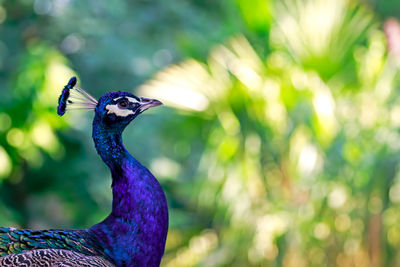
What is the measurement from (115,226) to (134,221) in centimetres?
7

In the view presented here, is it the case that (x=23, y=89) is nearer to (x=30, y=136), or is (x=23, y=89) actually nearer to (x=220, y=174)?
(x=30, y=136)

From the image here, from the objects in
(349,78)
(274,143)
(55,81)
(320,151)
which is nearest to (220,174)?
(274,143)

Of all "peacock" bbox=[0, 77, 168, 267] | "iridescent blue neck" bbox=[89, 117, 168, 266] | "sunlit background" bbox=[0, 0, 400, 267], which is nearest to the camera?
"peacock" bbox=[0, 77, 168, 267]

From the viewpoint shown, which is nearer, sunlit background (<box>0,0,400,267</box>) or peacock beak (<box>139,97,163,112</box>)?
peacock beak (<box>139,97,163,112</box>)

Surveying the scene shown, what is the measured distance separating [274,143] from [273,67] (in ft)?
1.56

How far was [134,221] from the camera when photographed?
7.04 ft

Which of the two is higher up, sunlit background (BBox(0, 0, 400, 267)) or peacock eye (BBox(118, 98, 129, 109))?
sunlit background (BBox(0, 0, 400, 267))

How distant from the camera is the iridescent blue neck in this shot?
2.13 metres

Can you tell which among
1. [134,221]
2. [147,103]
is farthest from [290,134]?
[134,221]

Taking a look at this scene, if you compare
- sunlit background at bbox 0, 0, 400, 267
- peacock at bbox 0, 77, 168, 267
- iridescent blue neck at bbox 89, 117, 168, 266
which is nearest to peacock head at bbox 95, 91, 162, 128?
peacock at bbox 0, 77, 168, 267

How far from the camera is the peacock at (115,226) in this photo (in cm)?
203

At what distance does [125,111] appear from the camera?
2.21m

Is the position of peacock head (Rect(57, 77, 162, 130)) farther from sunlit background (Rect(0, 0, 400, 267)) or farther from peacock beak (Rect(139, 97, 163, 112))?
sunlit background (Rect(0, 0, 400, 267))

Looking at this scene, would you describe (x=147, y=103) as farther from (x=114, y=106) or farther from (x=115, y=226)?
(x=115, y=226)
